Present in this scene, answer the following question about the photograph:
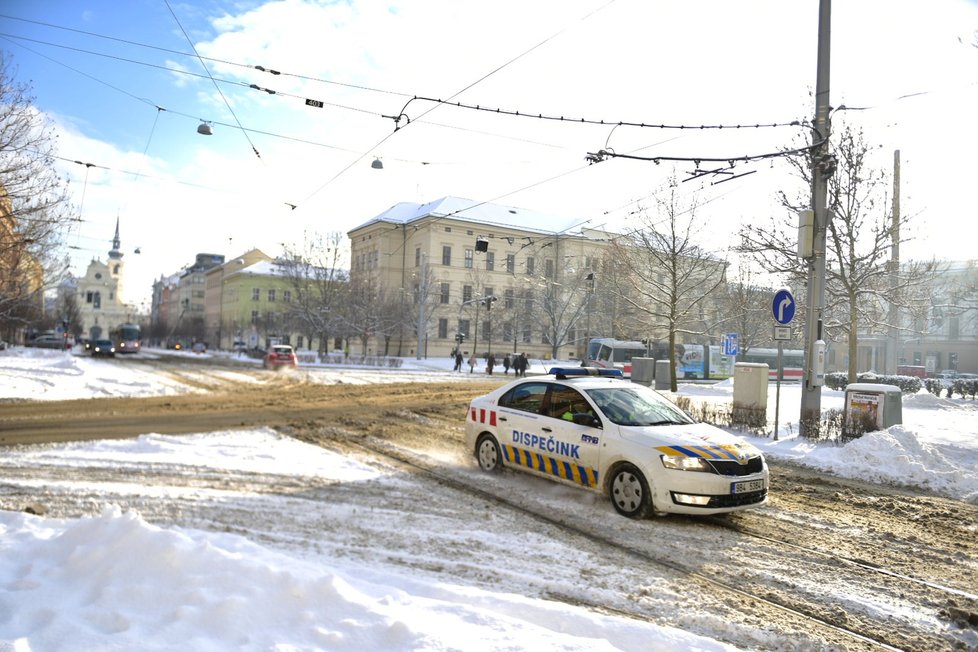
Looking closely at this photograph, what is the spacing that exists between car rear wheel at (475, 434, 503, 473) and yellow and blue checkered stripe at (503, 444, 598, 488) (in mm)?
177

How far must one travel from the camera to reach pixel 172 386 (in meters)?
23.8

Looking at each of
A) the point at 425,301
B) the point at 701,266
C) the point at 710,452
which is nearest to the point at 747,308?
the point at 701,266

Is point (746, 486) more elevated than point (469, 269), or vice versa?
point (469, 269)

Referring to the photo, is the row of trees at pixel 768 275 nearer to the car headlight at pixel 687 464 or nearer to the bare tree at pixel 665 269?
the bare tree at pixel 665 269

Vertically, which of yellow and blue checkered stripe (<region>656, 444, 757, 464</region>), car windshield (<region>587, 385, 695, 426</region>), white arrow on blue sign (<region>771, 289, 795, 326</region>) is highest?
white arrow on blue sign (<region>771, 289, 795, 326</region>)

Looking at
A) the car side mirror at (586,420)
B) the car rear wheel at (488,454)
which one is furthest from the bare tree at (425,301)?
the car side mirror at (586,420)

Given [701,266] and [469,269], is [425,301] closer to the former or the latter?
[469,269]

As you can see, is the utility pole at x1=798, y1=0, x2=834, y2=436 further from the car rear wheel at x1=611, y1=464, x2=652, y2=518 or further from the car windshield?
the car rear wheel at x1=611, y1=464, x2=652, y2=518

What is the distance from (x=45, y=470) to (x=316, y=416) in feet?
24.7

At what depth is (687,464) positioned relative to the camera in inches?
269

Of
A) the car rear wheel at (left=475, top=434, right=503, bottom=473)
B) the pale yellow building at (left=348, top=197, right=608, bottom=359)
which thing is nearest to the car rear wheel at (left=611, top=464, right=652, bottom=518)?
the car rear wheel at (left=475, top=434, right=503, bottom=473)

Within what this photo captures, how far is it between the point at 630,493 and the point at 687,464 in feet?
2.41

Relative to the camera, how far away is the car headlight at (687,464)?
6809 millimetres

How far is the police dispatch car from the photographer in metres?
6.85
